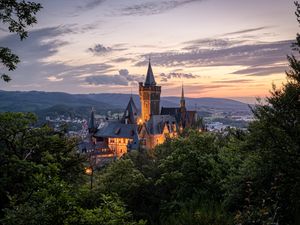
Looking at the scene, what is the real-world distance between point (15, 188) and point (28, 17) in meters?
6.92

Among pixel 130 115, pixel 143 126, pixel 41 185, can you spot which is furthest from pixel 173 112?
pixel 41 185

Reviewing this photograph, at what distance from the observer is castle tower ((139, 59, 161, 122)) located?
10738cm

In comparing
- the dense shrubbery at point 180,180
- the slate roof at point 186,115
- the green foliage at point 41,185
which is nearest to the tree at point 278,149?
the dense shrubbery at point 180,180

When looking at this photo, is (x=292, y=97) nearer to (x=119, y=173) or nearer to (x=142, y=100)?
(x=119, y=173)

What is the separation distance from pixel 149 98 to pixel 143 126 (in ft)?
50.7

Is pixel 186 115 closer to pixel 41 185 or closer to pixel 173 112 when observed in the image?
pixel 173 112

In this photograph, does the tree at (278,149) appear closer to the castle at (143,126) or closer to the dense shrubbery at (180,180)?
the dense shrubbery at (180,180)

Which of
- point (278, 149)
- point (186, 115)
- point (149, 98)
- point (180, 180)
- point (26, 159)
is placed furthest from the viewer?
point (149, 98)

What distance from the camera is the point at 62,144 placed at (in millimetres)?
17281

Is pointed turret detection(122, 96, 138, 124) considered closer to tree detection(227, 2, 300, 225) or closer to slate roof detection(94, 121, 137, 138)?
slate roof detection(94, 121, 137, 138)

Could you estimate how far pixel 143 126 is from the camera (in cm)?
9400

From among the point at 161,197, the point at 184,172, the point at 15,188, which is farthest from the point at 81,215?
the point at 161,197

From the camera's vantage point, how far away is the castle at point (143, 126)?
93.6 metres

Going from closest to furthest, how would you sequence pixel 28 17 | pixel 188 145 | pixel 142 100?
pixel 28 17, pixel 188 145, pixel 142 100
